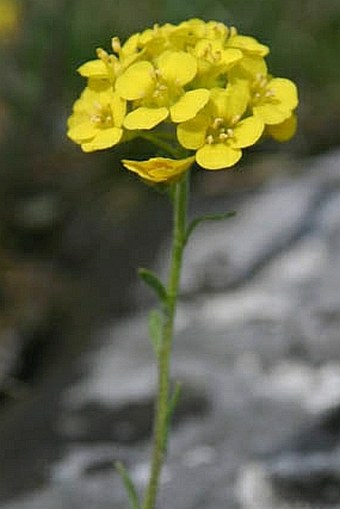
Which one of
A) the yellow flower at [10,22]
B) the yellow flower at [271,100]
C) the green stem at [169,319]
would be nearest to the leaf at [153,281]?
the green stem at [169,319]

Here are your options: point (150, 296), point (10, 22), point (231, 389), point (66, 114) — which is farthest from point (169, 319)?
point (66, 114)

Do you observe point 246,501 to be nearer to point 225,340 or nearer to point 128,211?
point 225,340

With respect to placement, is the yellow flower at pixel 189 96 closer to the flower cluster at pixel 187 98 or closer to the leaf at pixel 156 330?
the flower cluster at pixel 187 98

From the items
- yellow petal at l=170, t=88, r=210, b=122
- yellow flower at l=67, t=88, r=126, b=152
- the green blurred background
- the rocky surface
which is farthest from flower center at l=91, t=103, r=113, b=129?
the green blurred background

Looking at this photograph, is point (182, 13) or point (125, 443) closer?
point (125, 443)

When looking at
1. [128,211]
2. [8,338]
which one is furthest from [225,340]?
[128,211]

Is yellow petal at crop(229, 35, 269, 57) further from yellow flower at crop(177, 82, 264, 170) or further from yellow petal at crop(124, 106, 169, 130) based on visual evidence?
yellow petal at crop(124, 106, 169, 130)
